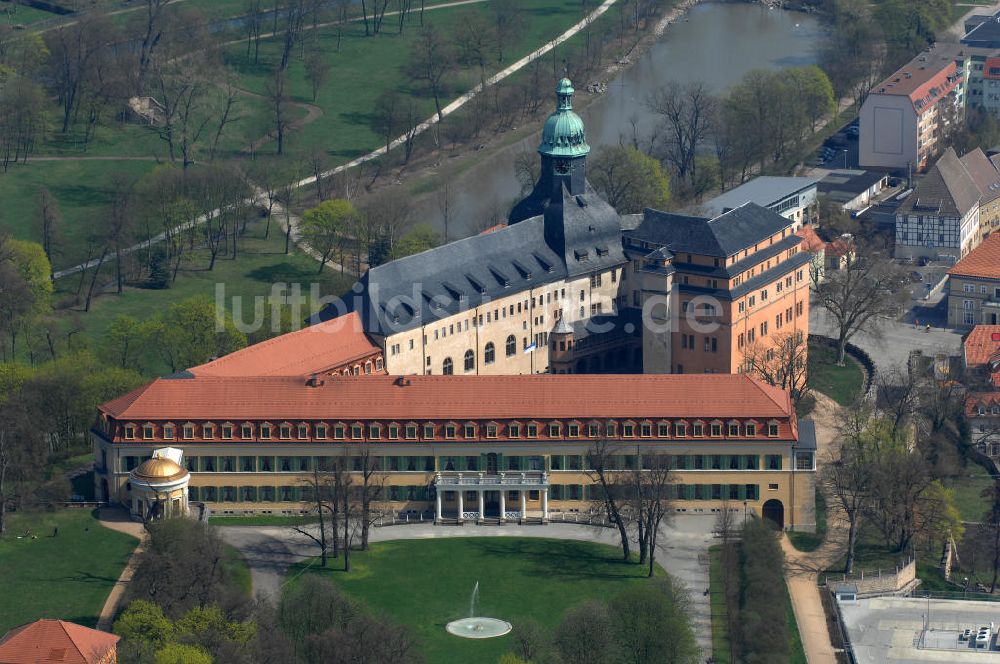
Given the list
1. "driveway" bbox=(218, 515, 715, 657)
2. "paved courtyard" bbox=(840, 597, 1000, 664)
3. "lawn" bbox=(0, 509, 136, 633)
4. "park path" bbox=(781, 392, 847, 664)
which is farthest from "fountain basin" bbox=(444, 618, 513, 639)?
"lawn" bbox=(0, 509, 136, 633)

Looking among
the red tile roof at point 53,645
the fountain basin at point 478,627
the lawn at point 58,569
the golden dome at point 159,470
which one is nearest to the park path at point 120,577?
the lawn at point 58,569

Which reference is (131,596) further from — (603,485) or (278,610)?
(603,485)

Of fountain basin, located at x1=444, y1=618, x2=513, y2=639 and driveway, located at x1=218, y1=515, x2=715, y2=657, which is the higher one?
driveway, located at x1=218, y1=515, x2=715, y2=657

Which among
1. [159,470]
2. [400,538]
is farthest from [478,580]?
[159,470]

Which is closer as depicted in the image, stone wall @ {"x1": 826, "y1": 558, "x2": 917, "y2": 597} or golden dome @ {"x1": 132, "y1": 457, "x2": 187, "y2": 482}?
stone wall @ {"x1": 826, "y1": 558, "x2": 917, "y2": 597}

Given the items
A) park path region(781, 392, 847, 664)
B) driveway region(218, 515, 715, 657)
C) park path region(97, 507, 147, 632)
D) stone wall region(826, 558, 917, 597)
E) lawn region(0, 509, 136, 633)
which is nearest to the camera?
park path region(97, 507, 147, 632)

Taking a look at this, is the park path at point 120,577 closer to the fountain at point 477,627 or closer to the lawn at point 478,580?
the lawn at point 478,580

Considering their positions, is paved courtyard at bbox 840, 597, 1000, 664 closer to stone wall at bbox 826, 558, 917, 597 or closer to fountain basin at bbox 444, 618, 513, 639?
stone wall at bbox 826, 558, 917, 597
